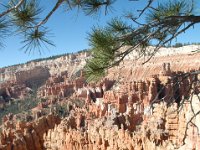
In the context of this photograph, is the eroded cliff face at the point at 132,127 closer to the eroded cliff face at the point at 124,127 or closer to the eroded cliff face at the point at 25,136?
the eroded cliff face at the point at 124,127

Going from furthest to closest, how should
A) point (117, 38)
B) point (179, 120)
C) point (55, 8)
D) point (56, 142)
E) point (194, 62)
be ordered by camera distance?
point (194, 62) → point (56, 142) → point (179, 120) → point (117, 38) → point (55, 8)

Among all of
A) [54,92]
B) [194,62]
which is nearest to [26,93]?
[54,92]

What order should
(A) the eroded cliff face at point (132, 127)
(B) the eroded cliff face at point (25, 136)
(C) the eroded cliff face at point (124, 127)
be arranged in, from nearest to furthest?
(A) the eroded cliff face at point (132, 127)
(C) the eroded cliff face at point (124, 127)
(B) the eroded cliff face at point (25, 136)

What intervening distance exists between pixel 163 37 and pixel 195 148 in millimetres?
8598

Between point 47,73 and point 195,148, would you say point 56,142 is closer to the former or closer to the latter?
point 195,148

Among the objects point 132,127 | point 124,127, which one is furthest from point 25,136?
point 132,127

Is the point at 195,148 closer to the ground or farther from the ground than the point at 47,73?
closer to the ground

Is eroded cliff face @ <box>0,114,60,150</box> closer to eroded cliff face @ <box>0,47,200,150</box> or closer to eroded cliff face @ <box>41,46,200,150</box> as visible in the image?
eroded cliff face @ <box>0,47,200,150</box>

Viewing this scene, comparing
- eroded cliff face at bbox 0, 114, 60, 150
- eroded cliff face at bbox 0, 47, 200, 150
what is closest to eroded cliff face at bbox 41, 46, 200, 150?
eroded cliff face at bbox 0, 47, 200, 150

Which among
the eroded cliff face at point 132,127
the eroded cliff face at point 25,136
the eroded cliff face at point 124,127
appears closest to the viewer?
the eroded cliff face at point 132,127

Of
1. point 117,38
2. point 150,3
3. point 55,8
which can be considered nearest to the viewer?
point 55,8

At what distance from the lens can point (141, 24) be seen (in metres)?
3.49

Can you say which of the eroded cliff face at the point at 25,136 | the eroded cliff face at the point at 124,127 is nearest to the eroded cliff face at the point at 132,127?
the eroded cliff face at the point at 124,127

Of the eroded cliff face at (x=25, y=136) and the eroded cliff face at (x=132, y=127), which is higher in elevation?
the eroded cliff face at (x=132, y=127)
